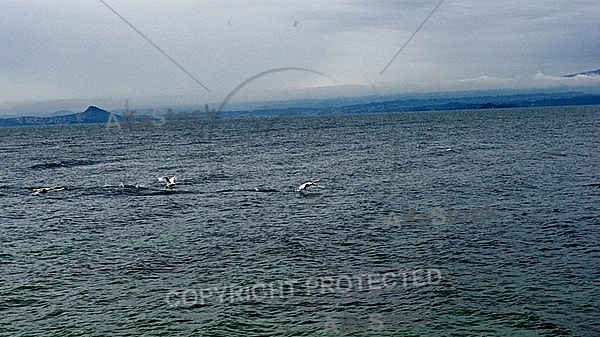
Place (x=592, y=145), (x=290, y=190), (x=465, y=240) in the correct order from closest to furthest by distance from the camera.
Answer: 1. (x=465, y=240)
2. (x=290, y=190)
3. (x=592, y=145)

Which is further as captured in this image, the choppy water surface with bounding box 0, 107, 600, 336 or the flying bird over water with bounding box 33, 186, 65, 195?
the flying bird over water with bounding box 33, 186, 65, 195

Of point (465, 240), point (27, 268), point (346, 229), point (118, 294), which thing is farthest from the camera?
point (346, 229)

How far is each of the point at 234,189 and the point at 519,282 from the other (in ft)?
95.2

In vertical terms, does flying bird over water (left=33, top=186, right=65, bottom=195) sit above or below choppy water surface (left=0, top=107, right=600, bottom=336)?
above

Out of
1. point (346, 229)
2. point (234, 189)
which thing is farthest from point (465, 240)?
point (234, 189)

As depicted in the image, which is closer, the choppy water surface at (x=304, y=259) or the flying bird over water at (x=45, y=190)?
the choppy water surface at (x=304, y=259)

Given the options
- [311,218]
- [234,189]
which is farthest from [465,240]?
[234,189]

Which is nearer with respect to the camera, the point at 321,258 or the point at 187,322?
the point at 187,322

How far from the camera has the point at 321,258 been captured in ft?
76.0

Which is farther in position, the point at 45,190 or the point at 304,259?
the point at 45,190

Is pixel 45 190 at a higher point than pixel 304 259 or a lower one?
higher

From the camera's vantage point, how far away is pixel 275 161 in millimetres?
69750

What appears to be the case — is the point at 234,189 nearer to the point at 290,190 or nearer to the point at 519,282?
the point at 290,190

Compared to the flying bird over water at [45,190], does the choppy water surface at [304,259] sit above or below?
below
